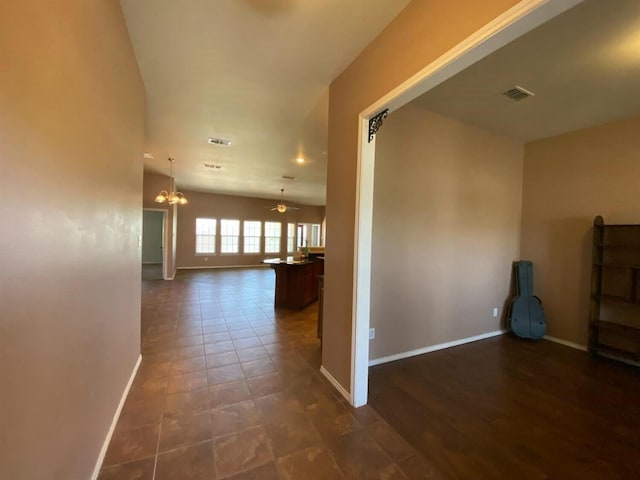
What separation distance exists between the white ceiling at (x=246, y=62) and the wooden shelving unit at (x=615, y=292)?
370 centimetres

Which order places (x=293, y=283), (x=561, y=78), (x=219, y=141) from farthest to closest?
(x=293, y=283) → (x=219, y=141) → (x=561, y=78)

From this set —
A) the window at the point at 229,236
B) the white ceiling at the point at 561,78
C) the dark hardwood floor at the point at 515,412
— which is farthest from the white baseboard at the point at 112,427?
the window at the point at 229,236

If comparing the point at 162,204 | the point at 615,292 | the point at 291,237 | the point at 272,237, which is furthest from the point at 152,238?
the point at 615,292

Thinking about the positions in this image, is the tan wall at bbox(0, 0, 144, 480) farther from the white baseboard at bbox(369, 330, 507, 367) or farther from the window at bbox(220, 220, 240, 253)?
the window at bbox(220, 220, 240, 253)

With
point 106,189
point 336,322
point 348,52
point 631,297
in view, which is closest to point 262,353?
point 336,322

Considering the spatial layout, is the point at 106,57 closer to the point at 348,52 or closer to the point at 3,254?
the point at 3,254

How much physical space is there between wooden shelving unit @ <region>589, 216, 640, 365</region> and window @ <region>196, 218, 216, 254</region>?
1029cm

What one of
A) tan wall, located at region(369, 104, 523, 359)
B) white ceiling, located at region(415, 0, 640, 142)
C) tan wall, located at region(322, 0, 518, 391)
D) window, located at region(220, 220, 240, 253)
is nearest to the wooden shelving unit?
tan wall, located at region(369, 104, 523, 359)

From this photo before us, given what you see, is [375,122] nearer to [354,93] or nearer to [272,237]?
[354,93]

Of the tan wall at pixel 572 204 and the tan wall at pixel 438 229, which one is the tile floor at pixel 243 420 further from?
the tan wall at pixel 572 204

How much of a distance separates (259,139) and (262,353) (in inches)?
125

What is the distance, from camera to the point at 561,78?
240 cm

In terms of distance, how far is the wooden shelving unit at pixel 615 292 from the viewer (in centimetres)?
308

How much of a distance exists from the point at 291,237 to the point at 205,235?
12.0 ft
